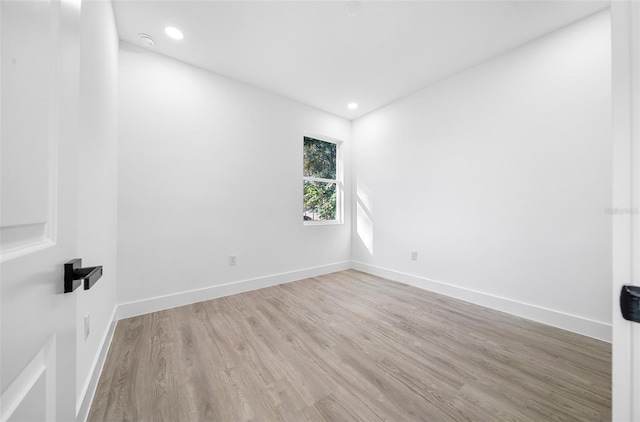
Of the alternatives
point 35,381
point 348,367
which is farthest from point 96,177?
point 348,367

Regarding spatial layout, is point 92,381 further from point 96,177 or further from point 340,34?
point 340,34

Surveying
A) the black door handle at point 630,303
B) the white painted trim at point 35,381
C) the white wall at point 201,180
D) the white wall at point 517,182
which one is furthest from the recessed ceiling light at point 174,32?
the black door handle at point 630,303

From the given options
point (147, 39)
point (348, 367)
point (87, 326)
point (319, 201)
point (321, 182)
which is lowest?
point (348, 367)

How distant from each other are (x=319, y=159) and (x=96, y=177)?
9.58ft

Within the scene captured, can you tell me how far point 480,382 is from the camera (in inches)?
56.1

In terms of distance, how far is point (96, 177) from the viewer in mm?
1465

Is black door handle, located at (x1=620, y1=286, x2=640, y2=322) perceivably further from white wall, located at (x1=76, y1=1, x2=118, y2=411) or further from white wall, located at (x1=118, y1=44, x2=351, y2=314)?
white wall, located at (x1=118, y1=44, x2=351, y2=314)

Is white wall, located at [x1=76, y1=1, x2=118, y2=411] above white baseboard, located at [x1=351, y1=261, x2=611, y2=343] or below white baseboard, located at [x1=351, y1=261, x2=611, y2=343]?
above

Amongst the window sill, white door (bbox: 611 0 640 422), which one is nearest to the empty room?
white door (bbox: 611 0 640 422)

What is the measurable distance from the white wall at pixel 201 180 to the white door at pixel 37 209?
2.06m

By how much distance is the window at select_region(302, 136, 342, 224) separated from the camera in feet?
12.2

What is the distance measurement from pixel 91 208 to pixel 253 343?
1.43 meters

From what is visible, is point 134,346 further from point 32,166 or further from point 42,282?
point 32,166

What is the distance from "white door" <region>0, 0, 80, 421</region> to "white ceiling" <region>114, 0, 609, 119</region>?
186 centimetres
